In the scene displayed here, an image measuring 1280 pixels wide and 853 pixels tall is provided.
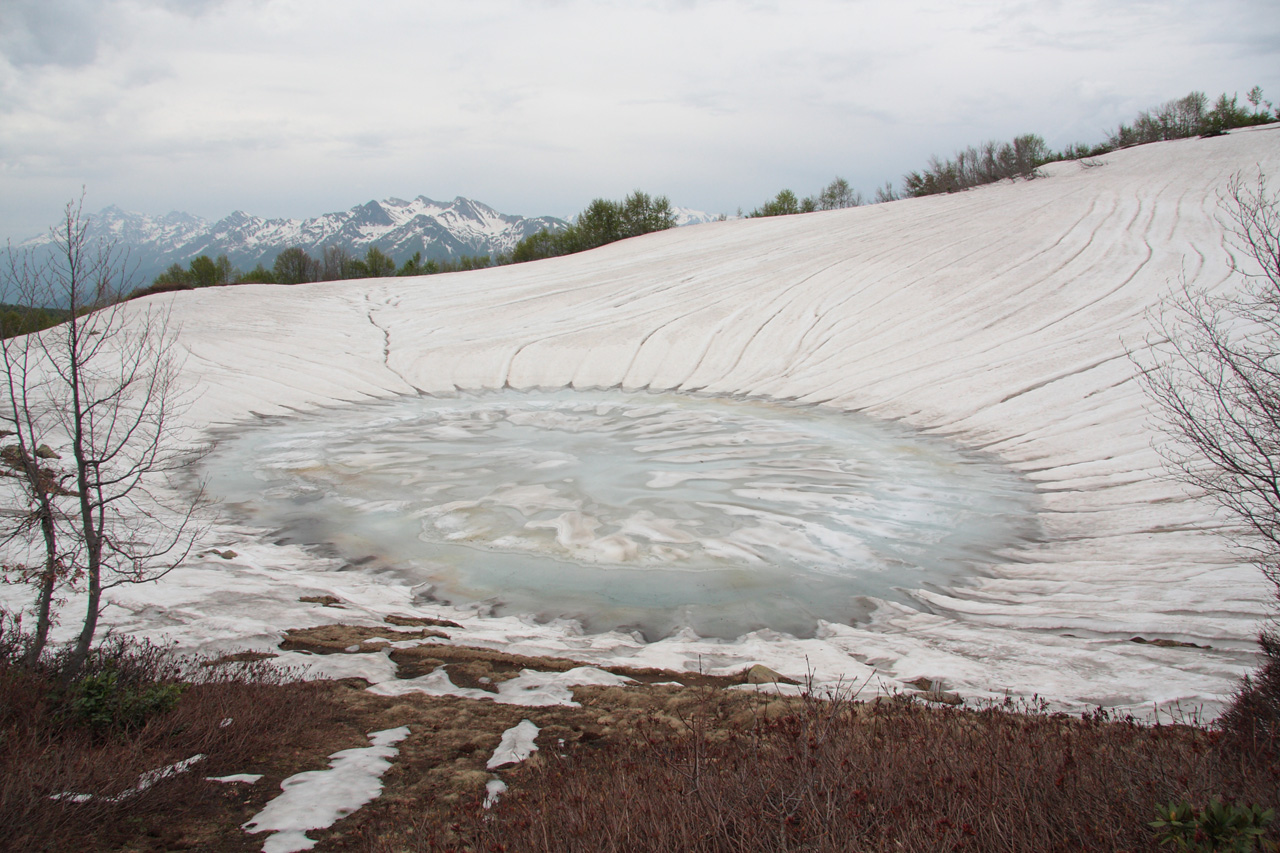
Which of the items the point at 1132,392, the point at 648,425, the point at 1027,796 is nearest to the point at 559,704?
the point at 1027,796

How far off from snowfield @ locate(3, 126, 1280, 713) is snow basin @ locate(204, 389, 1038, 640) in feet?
1.15

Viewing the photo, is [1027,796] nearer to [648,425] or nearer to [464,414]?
[648,425]

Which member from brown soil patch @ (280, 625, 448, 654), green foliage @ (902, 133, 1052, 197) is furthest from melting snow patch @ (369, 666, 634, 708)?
green foliage @ (902, 133, 1052, 197)

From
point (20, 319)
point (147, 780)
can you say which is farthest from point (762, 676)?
point (20, 319)

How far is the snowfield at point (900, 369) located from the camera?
16.3 ft

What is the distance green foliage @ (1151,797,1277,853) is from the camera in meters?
1.89

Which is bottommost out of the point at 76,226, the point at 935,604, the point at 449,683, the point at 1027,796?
the point at 935,604

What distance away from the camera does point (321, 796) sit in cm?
297

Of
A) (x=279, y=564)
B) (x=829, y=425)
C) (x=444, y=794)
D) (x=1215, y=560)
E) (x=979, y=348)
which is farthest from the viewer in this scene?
(x=979, y=348)

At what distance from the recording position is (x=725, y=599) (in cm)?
604

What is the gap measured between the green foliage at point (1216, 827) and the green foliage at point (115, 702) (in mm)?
3805

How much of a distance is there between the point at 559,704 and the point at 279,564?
13.1ft

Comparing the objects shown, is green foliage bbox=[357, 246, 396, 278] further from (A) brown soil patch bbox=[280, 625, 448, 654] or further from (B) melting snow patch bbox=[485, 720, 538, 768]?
(B) melting snow patch bbox=[485, 720, 538, 768]

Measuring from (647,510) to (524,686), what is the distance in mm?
3807
